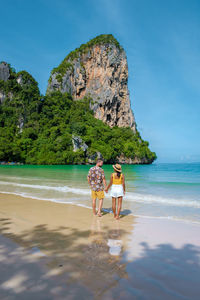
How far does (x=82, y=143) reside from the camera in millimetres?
65062

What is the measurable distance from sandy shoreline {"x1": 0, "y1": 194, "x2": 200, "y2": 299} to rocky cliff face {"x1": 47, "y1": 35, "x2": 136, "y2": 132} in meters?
80.0

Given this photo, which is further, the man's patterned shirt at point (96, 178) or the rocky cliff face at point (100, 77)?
the rocky cliff face at point (100, 77)

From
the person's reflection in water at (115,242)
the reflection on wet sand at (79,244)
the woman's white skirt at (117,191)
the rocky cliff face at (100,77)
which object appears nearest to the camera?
the reflection on wet sand at (79,244)

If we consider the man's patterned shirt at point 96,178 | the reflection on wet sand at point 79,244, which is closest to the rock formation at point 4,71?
the reflection on wet sand at point 79,244

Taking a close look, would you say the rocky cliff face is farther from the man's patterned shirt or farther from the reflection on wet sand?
the reflection on wet sand

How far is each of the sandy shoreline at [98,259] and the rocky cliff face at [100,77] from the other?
262 ft

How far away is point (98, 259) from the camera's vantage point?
3.23 m

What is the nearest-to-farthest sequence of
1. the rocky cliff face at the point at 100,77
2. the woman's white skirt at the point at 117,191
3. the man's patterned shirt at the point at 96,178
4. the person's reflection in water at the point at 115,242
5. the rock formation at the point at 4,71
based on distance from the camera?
the person's reflection in water at the point at 115,242, the woman's white skirt at the point at 117,191, the man's patterned shirt at the point at 96,178, the rock formation at the point at 4,71, the rocky cliff face at the point at 100,77

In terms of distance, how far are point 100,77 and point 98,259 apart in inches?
3524

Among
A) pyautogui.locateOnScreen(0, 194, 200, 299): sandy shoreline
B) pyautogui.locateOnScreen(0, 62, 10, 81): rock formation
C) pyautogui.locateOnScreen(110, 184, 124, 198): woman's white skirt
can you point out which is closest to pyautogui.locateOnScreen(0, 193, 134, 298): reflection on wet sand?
pyautogui.locateOnScreen(0, 194, 200, 299): sandy shoreline

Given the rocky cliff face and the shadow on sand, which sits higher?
the rocky cliff face

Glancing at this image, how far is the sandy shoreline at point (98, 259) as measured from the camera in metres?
2.42

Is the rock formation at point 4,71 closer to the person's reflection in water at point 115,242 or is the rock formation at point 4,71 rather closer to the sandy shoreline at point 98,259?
the sandy shoreline at point 98,259

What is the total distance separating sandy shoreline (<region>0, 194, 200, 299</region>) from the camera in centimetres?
242
